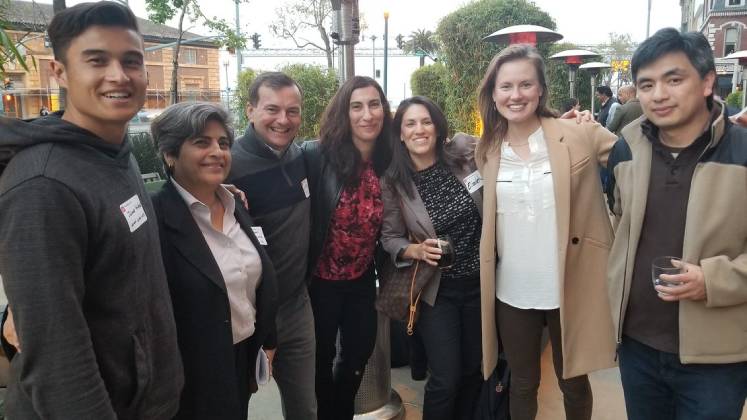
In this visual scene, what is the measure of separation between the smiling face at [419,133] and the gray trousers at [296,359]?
3.15ft

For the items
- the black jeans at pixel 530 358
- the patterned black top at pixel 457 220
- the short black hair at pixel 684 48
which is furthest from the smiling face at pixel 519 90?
the black jeans at pixel 530 358

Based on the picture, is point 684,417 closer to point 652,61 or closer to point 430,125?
point 652,61

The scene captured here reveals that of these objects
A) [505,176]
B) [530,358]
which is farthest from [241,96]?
[530,358]

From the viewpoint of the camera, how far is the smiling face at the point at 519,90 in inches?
101

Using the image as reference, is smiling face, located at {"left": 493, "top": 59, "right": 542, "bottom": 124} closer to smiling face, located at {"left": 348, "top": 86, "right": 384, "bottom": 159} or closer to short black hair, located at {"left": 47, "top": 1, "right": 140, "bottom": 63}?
smiling face, located at {"left": 348, "top": 86, "right": 384, "bottom": 159}

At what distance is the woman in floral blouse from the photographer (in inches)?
111

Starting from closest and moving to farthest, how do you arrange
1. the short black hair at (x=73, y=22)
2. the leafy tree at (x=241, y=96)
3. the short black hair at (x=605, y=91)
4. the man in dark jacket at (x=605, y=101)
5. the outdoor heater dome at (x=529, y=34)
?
the short black hair at (x=73, y=22) < the outdoor heater dome at (x=529, y=34) < the leafy tree at (x=241, y=96) < the man in dark jacket at (x=605, y=101) < the short black hair at (x=605, y=91)

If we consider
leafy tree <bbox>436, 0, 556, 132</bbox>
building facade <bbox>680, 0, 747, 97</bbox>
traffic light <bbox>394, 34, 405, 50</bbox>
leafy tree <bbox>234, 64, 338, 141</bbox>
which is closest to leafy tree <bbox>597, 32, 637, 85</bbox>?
building facade <bbox>680, 0, 747, 97</bbox>

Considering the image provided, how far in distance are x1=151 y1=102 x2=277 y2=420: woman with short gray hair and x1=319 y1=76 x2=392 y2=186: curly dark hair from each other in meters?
0.73

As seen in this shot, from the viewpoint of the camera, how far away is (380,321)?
3.28 m

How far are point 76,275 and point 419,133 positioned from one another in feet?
6.17

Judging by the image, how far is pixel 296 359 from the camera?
106 inches

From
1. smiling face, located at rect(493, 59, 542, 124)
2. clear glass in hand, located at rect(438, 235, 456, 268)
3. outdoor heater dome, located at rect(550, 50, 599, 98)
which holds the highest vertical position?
outdoor heater dome, located at rect(550, 50, 599, 98)

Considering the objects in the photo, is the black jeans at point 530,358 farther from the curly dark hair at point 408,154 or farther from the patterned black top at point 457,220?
the curly dark hair at point 408,154
